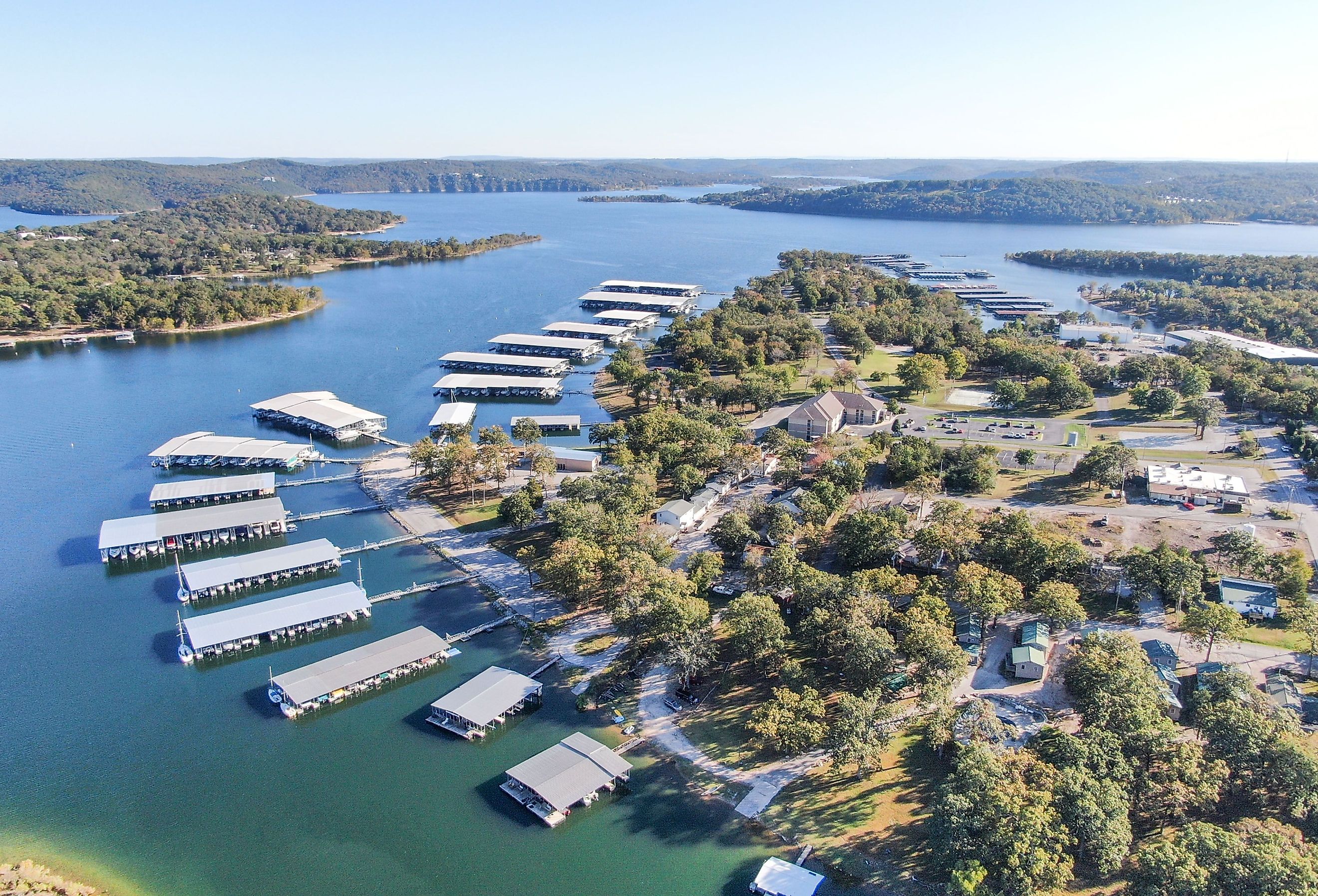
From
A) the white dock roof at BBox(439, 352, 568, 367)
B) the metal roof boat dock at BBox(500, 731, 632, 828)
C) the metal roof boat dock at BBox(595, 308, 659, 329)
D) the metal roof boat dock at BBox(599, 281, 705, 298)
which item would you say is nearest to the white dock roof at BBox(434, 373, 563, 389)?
the white dock roof at BBox(439, 352, 568, 367)

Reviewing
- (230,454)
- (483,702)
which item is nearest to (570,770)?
(483,702)

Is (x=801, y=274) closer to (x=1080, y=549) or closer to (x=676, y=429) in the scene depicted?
(x=676, y=429)

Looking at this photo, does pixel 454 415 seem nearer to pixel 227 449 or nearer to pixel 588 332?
pixel 227 449

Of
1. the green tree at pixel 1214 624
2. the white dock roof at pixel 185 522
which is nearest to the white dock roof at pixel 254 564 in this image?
the white dock roof at pixel 185 522

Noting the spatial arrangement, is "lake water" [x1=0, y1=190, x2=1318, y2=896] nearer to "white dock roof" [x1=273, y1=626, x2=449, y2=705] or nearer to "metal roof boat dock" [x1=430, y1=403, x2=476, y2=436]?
"white dock roof" [x1=273, y1=626, x2=449, y2=705]

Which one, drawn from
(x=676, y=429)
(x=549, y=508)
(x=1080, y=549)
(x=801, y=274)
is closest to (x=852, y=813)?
(x=1080, y=549)

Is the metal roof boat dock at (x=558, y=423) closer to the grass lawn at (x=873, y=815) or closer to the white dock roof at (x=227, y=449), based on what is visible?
the white dock roof at (x=227, y=449)
